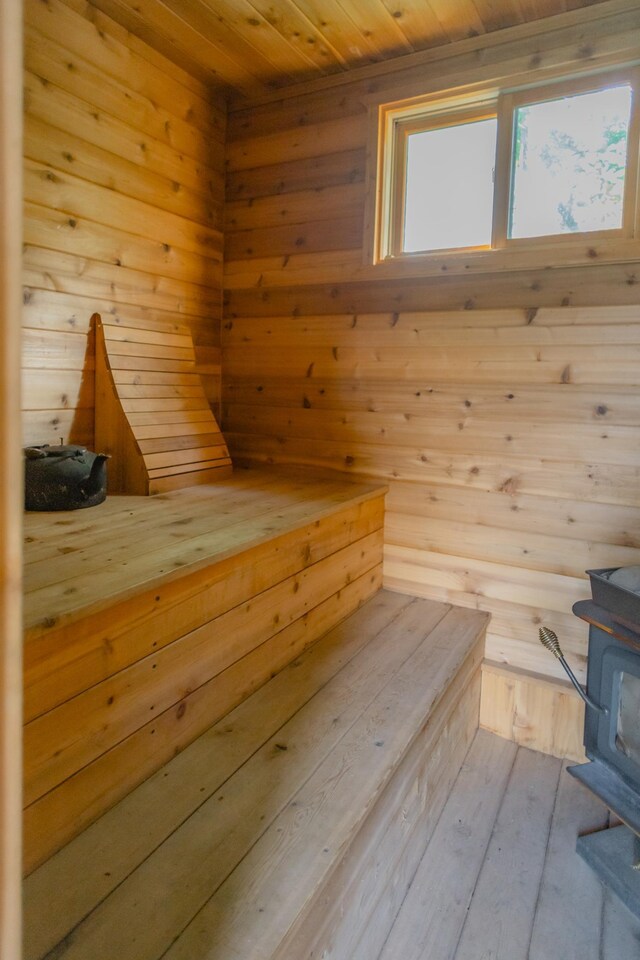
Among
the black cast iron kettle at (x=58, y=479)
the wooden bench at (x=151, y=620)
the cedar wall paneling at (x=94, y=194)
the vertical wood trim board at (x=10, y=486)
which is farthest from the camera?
the cedar wall paneling at (x=94, y=194)

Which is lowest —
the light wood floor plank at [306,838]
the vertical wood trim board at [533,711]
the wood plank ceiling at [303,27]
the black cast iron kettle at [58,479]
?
the vertical wood trim board at [533,711]

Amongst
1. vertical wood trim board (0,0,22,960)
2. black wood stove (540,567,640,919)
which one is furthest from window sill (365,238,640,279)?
→ vertical wood trim board (0,0,22,960)

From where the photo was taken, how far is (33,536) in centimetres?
167

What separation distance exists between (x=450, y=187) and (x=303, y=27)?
0.81 metres

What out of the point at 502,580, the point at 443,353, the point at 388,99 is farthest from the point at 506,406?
the point at 388,99

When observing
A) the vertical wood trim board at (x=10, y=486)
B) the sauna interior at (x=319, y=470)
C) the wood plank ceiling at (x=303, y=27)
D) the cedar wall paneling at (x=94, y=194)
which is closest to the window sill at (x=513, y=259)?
the sauna interior at (x=319, y=470)

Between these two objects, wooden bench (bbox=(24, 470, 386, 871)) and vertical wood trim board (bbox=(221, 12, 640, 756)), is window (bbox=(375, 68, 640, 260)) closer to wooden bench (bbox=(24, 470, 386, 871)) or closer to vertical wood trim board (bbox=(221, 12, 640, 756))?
vertical wood trim board (bbox=(221, 12, 640, 756))

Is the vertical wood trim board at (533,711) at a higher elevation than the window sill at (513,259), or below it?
below

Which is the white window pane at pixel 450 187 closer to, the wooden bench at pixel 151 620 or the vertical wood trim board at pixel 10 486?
the wooden bench at pixel 151 620

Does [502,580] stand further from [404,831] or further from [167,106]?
[167,106]

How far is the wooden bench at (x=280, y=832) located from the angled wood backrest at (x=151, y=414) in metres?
0.91

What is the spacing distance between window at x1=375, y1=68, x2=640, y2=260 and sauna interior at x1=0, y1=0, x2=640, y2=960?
1cm

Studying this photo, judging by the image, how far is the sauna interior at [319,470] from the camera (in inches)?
48.8

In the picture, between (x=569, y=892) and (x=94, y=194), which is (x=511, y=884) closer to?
(x=569, y=892)
